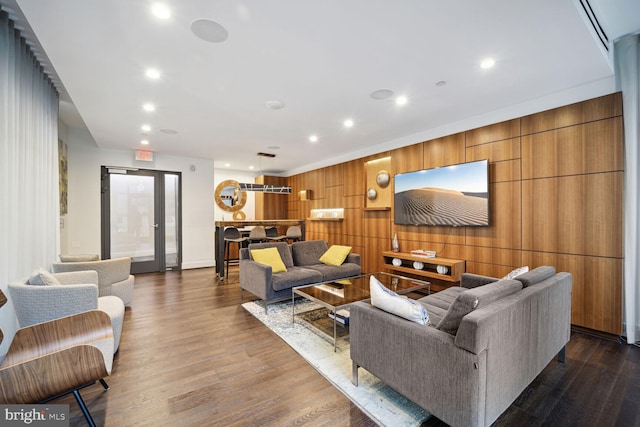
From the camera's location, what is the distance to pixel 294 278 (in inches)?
150

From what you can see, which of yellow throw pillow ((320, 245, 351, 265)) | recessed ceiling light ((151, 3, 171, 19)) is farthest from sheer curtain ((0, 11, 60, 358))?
yellow throw pillow ((320, 245, 351, 265))

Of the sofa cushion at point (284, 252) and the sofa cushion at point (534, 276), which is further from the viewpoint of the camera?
the sofa cushion at point (284, 252)

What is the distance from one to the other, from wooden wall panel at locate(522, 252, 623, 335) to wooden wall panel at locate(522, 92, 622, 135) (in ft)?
5.03

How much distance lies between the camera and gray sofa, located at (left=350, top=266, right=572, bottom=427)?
1410mm

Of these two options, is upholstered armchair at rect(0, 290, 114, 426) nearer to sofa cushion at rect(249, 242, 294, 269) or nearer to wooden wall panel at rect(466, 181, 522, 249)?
sofa cushion at rect(249, 242, 294, 269)

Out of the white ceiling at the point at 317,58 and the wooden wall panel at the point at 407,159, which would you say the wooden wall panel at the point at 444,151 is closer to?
the wooden wall panel at the point at 407,159

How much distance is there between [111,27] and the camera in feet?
6.92

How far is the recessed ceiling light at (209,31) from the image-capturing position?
81.0 inches

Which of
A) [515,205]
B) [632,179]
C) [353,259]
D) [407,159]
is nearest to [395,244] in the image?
[353,259]

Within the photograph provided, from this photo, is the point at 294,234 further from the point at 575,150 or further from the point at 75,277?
the point at 575,150

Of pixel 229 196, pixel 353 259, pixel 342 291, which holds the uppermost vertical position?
pixel 229 196

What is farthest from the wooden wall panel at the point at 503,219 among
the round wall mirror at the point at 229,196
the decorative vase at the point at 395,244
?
the round wall mirror at the point at 229,196

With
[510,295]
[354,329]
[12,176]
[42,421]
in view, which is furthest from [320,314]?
[12,176]

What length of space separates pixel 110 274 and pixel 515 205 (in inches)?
211
